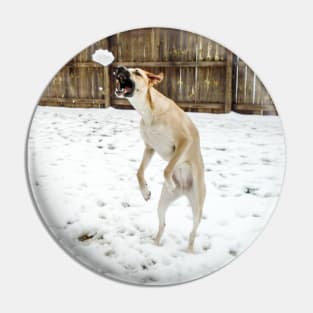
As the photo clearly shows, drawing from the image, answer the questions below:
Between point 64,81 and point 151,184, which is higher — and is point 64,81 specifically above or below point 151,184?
above

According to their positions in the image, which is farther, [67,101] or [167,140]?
[67,101]

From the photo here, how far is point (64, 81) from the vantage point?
2.20 m

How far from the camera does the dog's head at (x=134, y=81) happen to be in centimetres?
211

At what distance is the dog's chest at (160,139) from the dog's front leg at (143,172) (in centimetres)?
4

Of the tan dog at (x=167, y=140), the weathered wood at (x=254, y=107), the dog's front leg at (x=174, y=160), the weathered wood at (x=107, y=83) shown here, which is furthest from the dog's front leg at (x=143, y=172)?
the weathered wood at (x=254, y=107)

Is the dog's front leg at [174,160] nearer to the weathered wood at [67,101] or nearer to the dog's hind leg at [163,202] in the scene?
the dog's hind leg at [163,202]

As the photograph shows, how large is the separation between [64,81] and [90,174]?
0.55 metres

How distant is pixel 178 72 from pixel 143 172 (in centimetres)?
60

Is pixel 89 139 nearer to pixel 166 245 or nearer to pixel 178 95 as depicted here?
pixel 178 95

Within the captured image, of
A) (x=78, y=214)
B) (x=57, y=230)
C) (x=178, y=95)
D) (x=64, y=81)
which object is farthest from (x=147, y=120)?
(x=57, y=230)

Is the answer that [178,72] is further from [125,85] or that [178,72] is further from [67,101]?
[67,101]

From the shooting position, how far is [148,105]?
212 centimetres

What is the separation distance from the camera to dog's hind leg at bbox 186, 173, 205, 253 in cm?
219

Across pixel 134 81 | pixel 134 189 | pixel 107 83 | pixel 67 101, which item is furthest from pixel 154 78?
pixel 134 189
